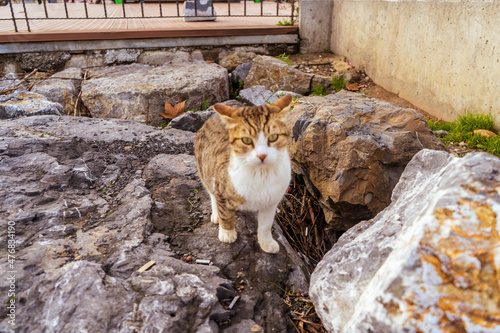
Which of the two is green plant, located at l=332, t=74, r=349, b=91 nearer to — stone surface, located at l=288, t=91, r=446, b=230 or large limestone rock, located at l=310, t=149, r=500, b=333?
stone surface, located at l=288, t=91, r=446, b=230

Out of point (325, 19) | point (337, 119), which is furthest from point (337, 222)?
point (325, 19)

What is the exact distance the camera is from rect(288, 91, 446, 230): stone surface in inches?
123

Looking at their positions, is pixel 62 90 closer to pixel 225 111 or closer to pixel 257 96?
pixel 257 96

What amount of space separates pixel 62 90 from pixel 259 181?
15.4 feet

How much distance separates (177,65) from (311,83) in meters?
2.54

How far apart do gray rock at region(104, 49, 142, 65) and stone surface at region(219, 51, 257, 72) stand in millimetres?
1638

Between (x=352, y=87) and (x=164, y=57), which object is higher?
(x=164, y=57)

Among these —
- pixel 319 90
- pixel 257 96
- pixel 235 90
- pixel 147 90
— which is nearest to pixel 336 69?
pixel 319 90

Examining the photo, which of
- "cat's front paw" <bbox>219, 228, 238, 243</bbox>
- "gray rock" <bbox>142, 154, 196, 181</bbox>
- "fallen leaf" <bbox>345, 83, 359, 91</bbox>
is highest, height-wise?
"fallen leaf" <bbox>345, 83, 359, 91</bbox>

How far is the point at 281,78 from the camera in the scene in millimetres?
6230

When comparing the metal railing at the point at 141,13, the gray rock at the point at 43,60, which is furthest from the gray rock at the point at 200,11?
the gray rock at the point at 43,60

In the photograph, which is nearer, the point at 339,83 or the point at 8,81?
the point at 8,81

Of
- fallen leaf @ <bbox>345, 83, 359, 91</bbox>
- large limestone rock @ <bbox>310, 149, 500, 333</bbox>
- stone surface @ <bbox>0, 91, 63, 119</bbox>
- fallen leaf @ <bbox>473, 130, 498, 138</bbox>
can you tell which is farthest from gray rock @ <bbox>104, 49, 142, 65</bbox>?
large limestone rock @ <bbox>310, 149, 500, 333</bbox>

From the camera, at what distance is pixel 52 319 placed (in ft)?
5.80
